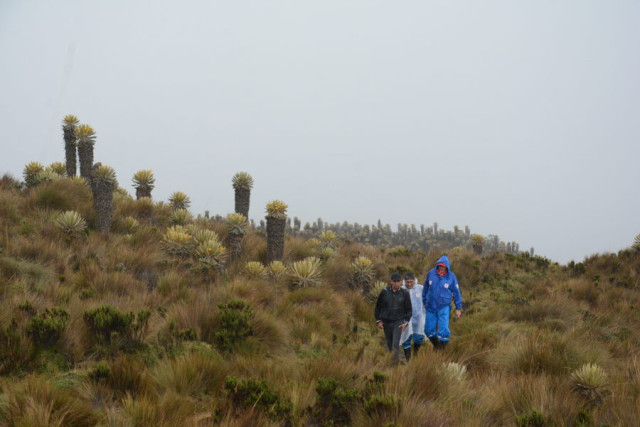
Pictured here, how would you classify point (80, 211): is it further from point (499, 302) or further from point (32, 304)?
point (499, 302)

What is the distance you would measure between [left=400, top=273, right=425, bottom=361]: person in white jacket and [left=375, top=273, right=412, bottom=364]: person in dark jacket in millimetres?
141

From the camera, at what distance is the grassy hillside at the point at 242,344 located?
3771 millimetres

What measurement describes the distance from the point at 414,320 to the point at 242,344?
3061 mm

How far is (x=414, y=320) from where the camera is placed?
7.21m

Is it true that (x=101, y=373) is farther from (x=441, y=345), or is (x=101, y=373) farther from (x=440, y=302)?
(x=441, y=345)

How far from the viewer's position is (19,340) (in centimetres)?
455

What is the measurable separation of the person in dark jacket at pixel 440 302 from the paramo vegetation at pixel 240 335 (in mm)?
429

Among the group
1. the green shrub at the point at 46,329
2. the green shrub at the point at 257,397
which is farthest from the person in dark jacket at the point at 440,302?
the green shrub at the point at 46,329

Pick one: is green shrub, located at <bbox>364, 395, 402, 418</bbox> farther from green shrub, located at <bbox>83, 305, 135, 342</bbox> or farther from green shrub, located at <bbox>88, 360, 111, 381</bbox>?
green shrub, located at <bbox>83, 305, 135, 342</bbox>

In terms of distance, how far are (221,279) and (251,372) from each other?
4.86 m

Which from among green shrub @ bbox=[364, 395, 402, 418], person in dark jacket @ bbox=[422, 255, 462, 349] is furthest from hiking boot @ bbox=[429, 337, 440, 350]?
green shrub @ bbox=[364, 395, 402, 418]

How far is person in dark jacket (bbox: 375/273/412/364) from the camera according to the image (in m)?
7.04

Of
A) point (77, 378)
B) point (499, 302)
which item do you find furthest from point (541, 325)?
point (77, 378)

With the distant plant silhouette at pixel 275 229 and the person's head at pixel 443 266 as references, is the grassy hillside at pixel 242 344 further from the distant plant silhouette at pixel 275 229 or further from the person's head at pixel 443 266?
the person's head at pixel 443 266
